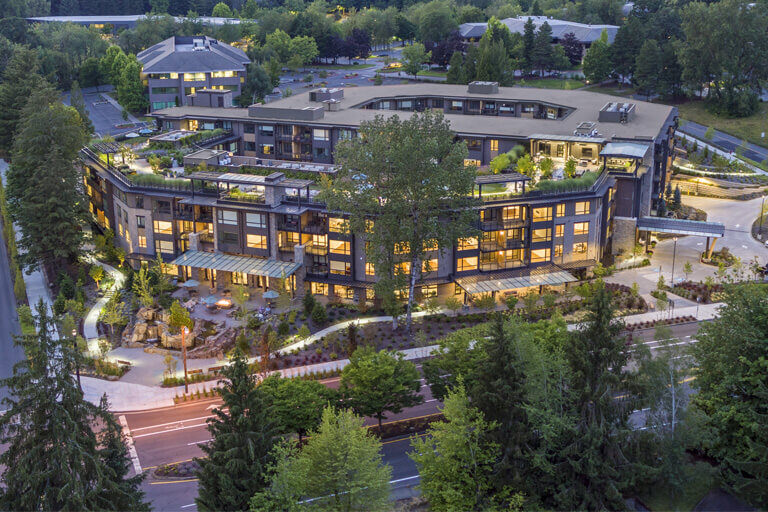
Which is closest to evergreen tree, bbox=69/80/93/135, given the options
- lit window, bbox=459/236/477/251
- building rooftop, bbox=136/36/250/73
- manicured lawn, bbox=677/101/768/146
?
building rooftop, bbox=136/36/250/73

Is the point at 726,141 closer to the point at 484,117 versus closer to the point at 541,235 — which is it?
the point at 484,117

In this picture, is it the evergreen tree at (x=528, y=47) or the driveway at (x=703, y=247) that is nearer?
the driveway at (x=703, y=247)

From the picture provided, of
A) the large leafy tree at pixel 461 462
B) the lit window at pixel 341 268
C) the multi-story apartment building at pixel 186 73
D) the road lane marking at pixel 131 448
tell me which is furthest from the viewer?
the multi-story apartment building at pixel 186 73

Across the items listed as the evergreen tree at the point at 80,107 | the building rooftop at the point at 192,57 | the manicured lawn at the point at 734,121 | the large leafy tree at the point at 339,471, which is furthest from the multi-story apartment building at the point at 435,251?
the building rooftop at the point at 192,57

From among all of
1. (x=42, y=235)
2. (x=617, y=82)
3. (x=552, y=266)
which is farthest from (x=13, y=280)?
(x=617, y=82)

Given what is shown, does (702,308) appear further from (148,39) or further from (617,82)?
(148,39)

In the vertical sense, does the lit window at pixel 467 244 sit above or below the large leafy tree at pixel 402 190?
below

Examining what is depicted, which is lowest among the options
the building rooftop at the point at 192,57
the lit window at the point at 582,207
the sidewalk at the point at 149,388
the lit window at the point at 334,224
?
the sidewalk at the point at 149,388

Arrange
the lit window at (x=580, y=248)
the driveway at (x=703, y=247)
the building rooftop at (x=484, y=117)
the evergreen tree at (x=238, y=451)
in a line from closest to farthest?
the evergreen tree at (x=238, y=451) → the lit window at (x=580, y=248) → the driveway at (x=703, y=247) → the building rooftop at (x=484, y=117)

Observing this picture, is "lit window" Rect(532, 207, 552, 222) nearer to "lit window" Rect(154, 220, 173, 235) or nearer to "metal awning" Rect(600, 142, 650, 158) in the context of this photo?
"metal awning" Rect(600, 142, 650, 158)

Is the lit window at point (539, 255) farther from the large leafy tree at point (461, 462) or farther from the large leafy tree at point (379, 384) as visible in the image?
the large leafy tree at point (461, 462)
